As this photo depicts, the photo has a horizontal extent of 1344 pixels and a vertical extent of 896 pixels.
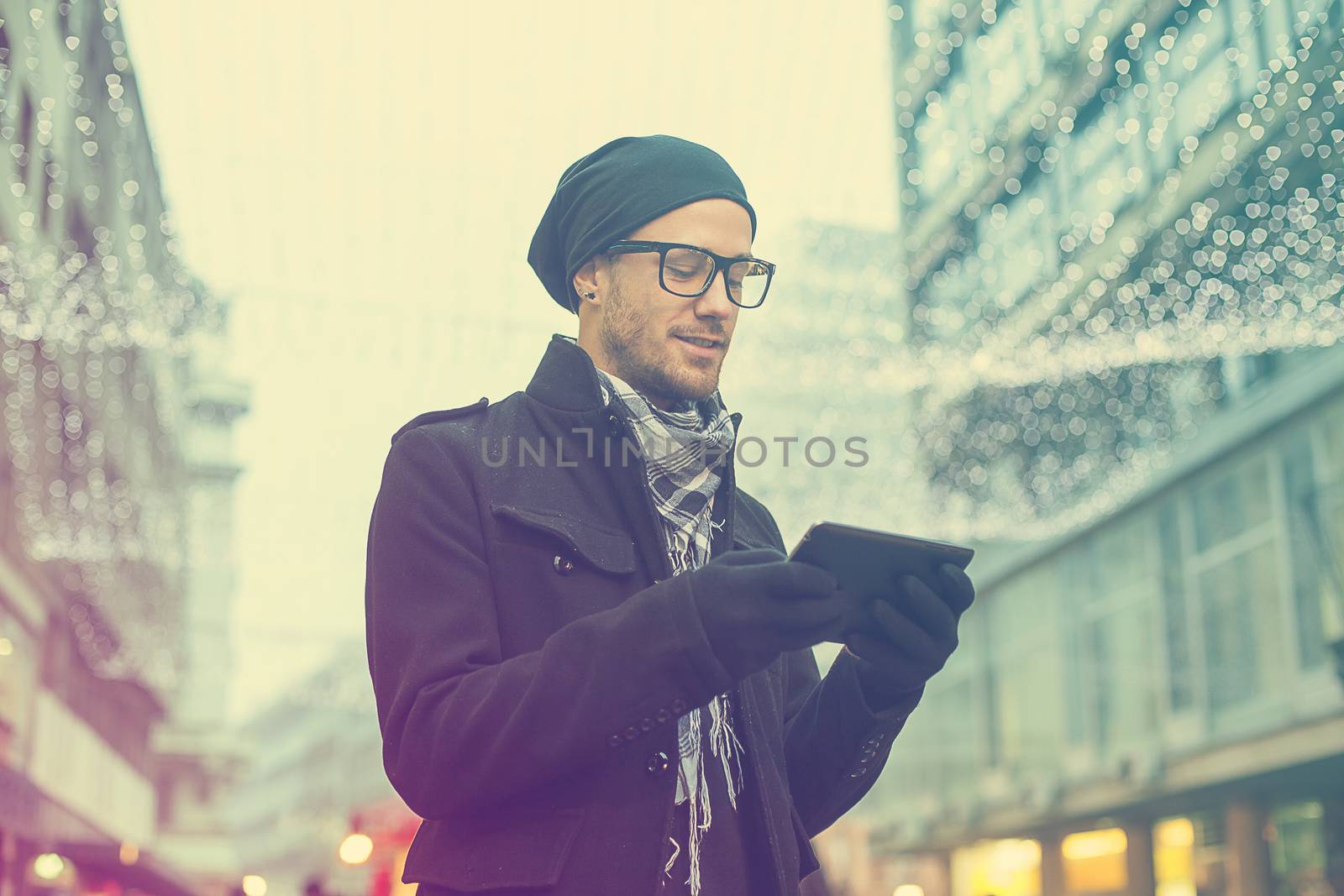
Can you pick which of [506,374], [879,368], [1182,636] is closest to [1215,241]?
[879,368]

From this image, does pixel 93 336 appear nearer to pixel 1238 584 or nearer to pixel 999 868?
pixel 1238 584

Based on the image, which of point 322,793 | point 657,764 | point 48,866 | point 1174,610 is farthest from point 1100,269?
point 322,793

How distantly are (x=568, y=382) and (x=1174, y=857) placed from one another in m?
18.5

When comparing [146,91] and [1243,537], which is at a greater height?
[146,91]

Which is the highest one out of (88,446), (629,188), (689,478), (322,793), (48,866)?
(88,446)

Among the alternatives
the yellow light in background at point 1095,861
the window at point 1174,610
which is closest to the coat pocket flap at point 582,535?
the window at point 1174,610

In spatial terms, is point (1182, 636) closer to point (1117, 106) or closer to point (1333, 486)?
point (1333, 486)

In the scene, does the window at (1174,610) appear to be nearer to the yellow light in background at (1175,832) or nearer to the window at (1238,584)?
the window at (1238,584)

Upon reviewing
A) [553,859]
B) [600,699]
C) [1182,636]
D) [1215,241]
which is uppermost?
[1215,241]

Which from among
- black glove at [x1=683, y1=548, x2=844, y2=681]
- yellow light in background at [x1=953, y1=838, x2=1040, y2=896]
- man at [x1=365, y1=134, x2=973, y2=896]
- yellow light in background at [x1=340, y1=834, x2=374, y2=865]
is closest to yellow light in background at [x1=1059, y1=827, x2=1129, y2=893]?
yellow light in background at [x1=953, y1=838, x2=1040, y2=896]

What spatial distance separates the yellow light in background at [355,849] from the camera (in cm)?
1059

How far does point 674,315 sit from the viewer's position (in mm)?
1917

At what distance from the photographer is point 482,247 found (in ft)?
30.5

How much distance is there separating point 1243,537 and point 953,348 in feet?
12.6
